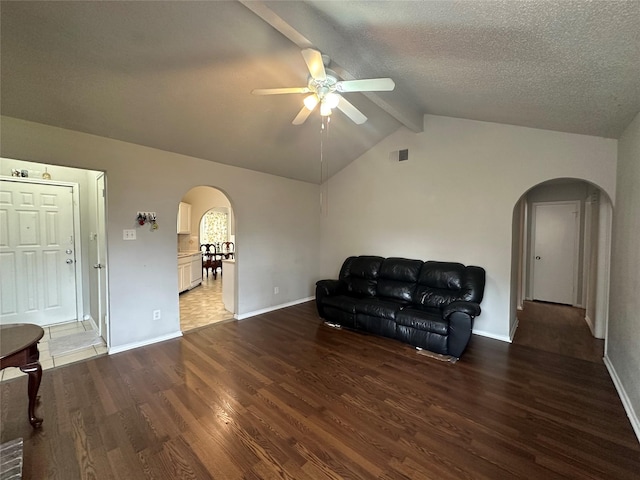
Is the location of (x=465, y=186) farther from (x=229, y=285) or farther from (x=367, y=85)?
(x=229, y=285)

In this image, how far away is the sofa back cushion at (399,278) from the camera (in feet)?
12.9

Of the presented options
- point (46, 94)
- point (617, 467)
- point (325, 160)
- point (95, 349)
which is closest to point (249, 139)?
point (325, 160)

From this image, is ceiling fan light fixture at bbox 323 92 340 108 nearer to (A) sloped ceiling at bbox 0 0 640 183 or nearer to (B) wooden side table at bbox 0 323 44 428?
(A) sloped ceiling at bbox 0 0 640 183

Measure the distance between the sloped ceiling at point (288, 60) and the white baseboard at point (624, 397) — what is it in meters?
2.35

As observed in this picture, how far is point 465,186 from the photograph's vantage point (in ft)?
12.5

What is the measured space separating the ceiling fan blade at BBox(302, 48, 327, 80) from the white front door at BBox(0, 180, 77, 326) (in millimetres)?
4209

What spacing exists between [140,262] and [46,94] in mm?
1835

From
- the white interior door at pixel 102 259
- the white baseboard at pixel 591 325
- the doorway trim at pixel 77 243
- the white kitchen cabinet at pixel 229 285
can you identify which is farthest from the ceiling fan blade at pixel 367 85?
the white baseboard at pixel 591 325

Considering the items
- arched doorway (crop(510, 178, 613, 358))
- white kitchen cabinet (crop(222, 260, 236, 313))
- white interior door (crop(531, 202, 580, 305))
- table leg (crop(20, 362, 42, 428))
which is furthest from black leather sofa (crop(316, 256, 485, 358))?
white interior door (crop(531, 202, 580, 305))

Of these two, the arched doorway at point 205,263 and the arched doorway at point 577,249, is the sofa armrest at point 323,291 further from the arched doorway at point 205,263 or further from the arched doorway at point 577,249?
the arched doorway at point 577,249

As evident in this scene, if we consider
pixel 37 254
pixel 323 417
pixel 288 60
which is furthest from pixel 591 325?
pixel 37 254

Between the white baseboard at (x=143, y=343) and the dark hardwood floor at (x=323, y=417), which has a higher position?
the white baseboard at (x=143, y=343)

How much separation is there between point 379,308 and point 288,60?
9.85 feet

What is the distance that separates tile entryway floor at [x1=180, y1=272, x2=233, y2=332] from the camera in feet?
13.6
